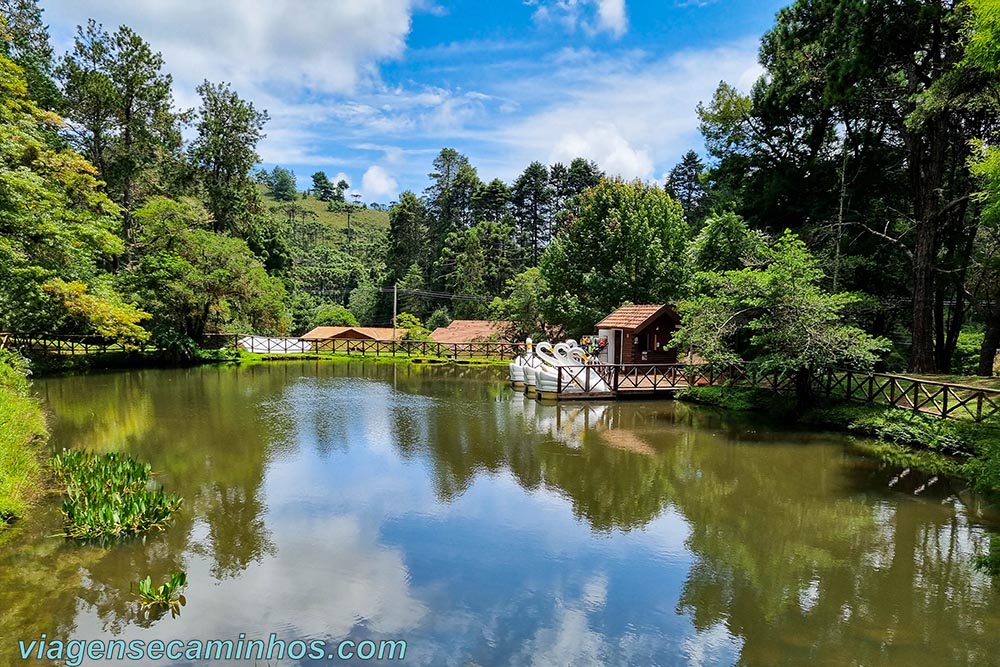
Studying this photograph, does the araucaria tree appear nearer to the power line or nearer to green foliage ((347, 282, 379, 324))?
the power line

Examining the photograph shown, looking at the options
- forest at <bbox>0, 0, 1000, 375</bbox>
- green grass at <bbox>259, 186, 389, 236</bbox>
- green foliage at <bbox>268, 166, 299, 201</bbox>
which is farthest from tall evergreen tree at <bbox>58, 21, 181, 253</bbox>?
green foliage at <bbox>268, 166, 299, 201</bbox>

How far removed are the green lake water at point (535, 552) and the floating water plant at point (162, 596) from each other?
0.42ft

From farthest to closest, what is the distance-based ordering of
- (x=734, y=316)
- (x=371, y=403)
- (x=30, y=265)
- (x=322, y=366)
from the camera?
(x=322, y=366) < (x=371, y=403) < (x=30, y=265) < (x=734, y=316)

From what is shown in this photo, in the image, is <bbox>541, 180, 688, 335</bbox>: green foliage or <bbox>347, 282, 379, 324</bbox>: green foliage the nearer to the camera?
<bbox>541, 180, 688, 335</bbox>: green foliage

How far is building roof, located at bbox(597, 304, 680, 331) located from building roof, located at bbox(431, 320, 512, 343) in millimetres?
13588

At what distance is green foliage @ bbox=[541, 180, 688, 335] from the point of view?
28.6m

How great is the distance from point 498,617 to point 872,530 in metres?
6.09

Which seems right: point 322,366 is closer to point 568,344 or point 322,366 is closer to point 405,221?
point 568,344

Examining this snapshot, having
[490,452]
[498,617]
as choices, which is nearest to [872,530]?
[498,617]

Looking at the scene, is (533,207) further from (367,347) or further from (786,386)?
(786,386)

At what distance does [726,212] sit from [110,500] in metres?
18.5

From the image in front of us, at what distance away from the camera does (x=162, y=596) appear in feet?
19.8

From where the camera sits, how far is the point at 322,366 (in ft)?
98.5

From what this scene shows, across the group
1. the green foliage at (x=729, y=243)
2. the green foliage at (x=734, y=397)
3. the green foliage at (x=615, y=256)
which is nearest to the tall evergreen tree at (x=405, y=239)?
the green foliage at (x=615, y=256)
